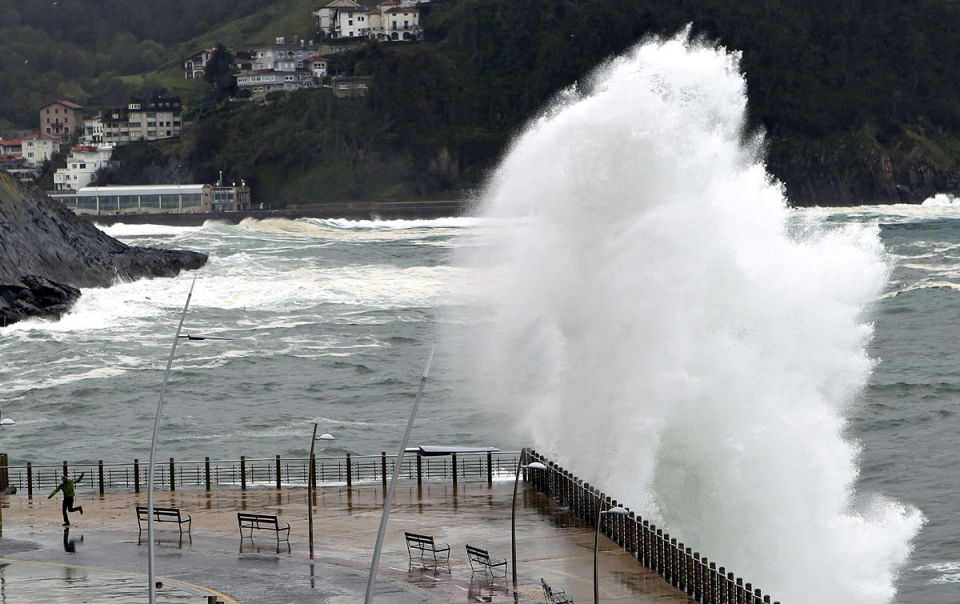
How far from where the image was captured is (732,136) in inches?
1273

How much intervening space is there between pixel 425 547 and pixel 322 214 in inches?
6248

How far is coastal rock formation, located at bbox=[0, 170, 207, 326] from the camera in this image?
67062mm

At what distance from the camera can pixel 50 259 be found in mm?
75062

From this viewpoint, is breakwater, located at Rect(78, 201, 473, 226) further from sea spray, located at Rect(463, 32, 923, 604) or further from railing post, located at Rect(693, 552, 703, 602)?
railing post, located at Rect(693, 552, 703, 602)

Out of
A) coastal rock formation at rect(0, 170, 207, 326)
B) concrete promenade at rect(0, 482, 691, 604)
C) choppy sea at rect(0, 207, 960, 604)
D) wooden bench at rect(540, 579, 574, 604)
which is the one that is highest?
coastal rock formation at rect(0, 170, 207, 326)

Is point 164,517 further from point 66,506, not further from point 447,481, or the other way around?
point 447,481

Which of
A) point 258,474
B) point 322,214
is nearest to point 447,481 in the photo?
point 258,474

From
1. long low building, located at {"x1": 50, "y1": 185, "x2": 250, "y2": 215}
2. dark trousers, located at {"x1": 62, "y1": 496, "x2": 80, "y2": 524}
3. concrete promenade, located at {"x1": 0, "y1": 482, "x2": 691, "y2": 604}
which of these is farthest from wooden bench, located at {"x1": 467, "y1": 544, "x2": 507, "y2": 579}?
long low building, located at {"x1": 50, "y1": 185, "x2": 250, "y2": 215}

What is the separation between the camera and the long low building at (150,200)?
179 m

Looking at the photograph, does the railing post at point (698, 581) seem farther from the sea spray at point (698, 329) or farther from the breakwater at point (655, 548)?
the sea spray at point (698, 329)

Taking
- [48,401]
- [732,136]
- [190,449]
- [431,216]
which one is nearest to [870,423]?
[732,136]

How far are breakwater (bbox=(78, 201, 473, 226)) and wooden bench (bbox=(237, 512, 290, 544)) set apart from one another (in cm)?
14928

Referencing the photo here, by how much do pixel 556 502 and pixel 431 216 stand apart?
6048 inches

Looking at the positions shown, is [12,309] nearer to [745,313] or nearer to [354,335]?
[354,335]
